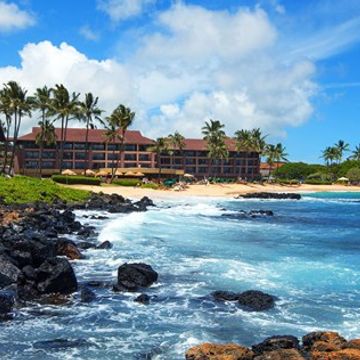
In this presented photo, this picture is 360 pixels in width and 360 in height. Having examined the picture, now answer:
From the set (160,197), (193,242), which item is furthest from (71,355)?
(160,197)

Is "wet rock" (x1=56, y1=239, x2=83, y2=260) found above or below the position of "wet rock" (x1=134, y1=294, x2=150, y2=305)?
above

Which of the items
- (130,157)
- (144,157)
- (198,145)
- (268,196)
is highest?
(198,145)

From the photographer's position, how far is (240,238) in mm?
33438

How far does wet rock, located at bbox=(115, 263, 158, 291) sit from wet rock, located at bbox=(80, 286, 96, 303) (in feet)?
3.75

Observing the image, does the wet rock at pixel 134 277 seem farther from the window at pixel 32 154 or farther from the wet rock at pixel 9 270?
the window at pixel 32 154

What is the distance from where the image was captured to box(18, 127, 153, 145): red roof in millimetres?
114169

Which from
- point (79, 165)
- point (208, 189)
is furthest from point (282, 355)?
point (79, 165)

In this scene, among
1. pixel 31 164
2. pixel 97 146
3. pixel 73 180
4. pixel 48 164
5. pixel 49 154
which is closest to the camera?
pixel 73 180

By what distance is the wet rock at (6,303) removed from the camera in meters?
14.3

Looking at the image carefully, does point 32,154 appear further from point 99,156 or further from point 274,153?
point 274,153

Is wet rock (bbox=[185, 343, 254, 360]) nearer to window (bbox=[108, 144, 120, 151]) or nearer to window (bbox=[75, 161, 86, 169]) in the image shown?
window (bbox=[75, 161, 86, 169])

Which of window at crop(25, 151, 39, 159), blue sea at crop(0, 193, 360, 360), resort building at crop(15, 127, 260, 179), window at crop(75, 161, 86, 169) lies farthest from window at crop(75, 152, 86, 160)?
blue sea at crop(0, 193, 360, 360)

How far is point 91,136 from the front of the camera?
119938mm

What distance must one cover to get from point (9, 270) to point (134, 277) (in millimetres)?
4331
